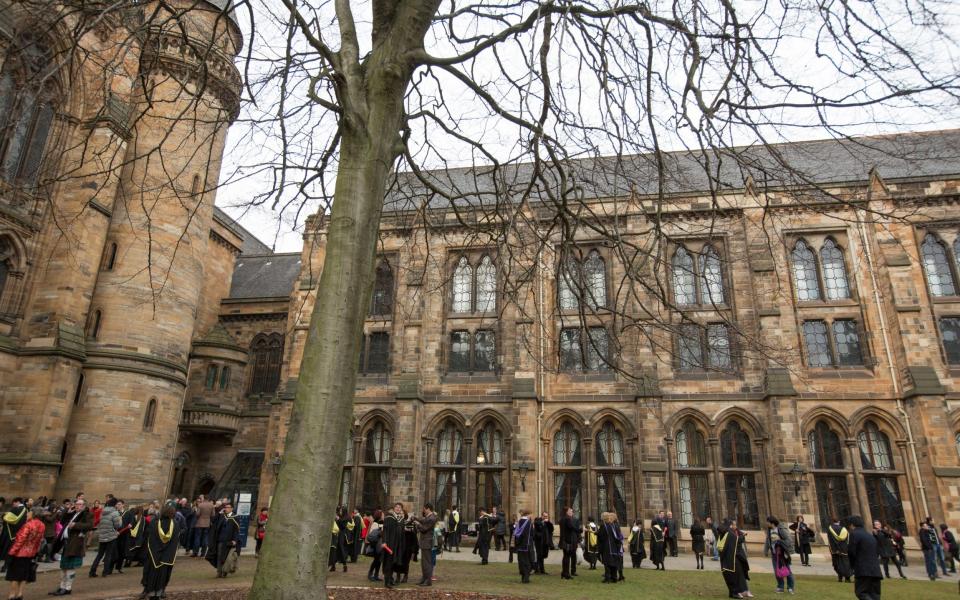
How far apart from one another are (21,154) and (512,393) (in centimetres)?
1633

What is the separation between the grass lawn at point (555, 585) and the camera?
9742 millimetres

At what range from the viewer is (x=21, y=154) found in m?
17.0

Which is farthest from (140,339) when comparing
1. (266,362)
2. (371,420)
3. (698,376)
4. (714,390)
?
(714,390)

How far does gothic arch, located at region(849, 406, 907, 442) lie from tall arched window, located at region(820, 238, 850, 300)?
12.7ft

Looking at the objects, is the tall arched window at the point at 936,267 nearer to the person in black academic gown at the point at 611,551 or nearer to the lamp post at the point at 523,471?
the lamp post at the point at 523,471

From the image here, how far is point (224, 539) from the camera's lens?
35.4 ft

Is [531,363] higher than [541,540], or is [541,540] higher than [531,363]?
[531,363]

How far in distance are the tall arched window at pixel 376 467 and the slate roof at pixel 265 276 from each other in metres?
10.5

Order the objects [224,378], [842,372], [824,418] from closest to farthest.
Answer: [824,418]
[842,372]
[224,378]

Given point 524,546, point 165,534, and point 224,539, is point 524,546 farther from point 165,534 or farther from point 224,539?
point 165,534

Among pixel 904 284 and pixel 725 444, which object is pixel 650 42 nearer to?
pixel 725 444

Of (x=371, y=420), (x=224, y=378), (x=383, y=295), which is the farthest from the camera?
(x=224, y=378)

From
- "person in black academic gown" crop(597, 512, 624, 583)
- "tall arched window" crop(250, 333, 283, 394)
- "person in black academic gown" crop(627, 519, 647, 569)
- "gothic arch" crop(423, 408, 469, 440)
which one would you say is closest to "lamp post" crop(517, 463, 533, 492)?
"gothic arch" crop(423, 408, 469, 440)

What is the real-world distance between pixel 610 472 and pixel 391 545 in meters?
10.6
